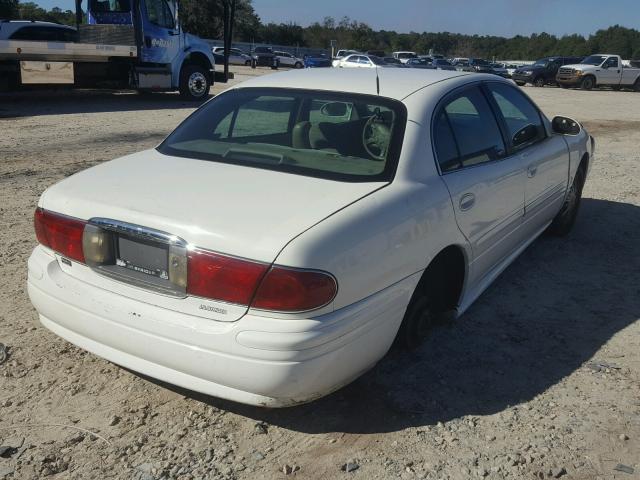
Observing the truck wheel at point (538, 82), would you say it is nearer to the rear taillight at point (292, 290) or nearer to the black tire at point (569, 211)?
the black tire at point (569, 211)

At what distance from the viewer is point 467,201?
3.50 metres

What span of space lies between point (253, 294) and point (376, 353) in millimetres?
718

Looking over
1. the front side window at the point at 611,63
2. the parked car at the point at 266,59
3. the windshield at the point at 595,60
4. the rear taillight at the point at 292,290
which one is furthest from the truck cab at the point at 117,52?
the parked car at the point at 266,59

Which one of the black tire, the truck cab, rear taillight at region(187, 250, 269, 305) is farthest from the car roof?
the truck cab

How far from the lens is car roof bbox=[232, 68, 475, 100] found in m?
3.58

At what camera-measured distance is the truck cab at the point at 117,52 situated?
50.3 feet

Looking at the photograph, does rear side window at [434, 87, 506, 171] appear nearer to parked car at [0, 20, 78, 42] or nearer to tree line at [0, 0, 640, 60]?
parked car at [0, 20, 78, 42]

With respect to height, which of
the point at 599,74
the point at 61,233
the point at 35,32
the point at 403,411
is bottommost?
the point at 403,411

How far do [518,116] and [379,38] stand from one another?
362 ft

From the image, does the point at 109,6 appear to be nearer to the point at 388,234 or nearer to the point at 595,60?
the point at 388,234

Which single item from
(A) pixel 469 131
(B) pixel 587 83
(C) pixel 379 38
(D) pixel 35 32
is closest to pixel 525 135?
(A) pixel 469 131

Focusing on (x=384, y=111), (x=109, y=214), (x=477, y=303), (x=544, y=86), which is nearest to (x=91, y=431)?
(x=109, y=214)

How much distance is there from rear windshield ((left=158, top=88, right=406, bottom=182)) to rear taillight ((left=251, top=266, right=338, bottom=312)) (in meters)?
0.73

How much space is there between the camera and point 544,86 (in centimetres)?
3575
